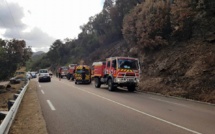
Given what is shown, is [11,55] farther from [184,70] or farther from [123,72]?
[184,70]

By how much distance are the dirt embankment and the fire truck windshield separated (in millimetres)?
2430

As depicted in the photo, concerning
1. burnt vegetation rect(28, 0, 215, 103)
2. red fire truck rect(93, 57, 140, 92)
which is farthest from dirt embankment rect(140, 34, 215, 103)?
red fire truck rect(93, 57, 140, 92)

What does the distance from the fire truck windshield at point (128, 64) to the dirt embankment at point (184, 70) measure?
2430 millimetres

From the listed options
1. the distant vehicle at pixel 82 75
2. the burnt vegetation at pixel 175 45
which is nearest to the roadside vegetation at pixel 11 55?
the distant vehicle at pixel 82 75

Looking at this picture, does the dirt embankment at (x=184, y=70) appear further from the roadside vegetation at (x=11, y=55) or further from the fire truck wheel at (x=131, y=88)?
the roadside vegetation at (x=11, y=55)

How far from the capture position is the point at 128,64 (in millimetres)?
23422

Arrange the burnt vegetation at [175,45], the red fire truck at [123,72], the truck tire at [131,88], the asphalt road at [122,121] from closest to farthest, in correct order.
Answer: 1. the asphalt road at [122,121]
2. the burnt vegetation at [175,45]
3. the red fire truck at [123,72]
4. the truck tire at [131,88]

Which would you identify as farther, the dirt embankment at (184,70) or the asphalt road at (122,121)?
the dirt embankment at (184,70)

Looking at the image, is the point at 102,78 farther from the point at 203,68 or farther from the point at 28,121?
the point at 28,121

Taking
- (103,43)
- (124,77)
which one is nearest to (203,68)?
(124,77)

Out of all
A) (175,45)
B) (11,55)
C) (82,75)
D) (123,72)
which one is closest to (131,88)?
(123,72)

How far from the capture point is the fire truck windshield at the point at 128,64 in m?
23.2

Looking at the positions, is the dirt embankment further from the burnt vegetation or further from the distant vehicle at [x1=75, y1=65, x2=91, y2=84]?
the distant vehicle at [x1=75, y1=65, x2=91, y2=84]

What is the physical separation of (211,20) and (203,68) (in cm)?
Answer: 686
